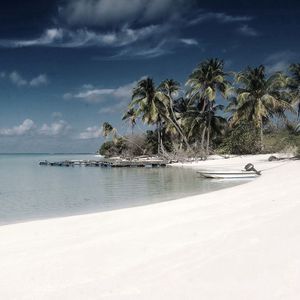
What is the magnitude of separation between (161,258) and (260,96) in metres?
34.2

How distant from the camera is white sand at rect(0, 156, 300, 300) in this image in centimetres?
349

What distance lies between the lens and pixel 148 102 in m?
42.3

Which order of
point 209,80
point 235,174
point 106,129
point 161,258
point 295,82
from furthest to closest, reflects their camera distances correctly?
point 106,129 < point 209,80 < point 295,82 < point 235,174 < point 161,258

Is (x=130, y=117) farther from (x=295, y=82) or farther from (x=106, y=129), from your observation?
(x=295, y=82)

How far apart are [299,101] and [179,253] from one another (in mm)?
31661

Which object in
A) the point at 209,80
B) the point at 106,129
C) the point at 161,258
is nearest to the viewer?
the point at 161,258

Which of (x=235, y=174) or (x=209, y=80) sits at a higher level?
(x=209, y=80)

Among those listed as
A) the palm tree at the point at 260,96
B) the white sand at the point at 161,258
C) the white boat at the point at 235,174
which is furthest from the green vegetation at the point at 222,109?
the white sand at the point at 161,258

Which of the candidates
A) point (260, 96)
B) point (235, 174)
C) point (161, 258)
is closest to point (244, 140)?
point (260, 96)

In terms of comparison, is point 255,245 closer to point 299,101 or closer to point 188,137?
point 299,101

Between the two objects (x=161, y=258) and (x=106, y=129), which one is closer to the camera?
(x=161, y=258)

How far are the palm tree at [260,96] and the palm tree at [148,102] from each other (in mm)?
9468

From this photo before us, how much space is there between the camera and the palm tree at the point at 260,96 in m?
35.2

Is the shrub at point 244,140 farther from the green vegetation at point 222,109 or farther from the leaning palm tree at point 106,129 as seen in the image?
the leaning palm tree at point 106,129
